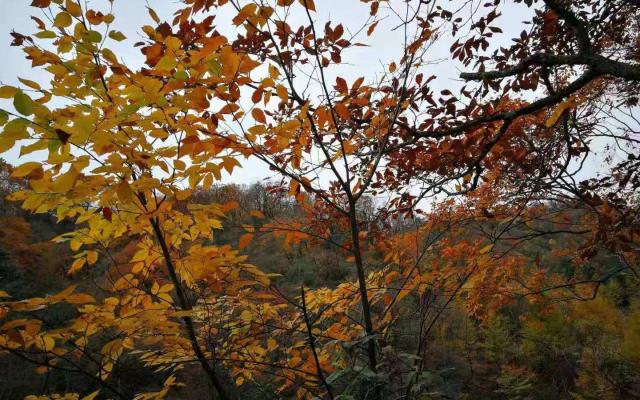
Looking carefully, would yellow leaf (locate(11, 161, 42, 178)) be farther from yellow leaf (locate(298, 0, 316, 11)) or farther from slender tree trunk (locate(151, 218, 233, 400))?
yellow leaf (locate(298, 0, 316, 11))

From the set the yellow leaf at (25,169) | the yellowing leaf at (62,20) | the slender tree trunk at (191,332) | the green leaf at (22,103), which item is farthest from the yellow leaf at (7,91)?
the slender tree trunk at (191,332)

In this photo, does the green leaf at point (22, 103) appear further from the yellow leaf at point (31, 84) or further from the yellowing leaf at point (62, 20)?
the yellowing leaf at point (62, 20)

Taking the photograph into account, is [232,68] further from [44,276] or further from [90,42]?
[44,276]

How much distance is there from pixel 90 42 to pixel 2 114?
2.16ft

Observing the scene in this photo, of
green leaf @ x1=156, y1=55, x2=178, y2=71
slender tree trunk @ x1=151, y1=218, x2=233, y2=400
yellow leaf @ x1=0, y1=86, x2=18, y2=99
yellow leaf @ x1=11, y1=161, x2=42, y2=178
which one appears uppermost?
green leaf @ x1=156, y1=55, x2=178, y2=71

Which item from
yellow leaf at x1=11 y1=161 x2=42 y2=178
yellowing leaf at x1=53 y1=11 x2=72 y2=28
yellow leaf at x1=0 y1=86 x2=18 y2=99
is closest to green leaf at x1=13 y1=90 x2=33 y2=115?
yellow leaf at x1=0 y1=86 x2=18 y2=99

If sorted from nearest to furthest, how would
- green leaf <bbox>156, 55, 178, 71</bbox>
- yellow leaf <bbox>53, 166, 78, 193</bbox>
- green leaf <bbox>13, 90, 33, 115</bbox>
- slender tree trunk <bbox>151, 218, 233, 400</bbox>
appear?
green leaf <bbox>13, 90, 33, 115</bbox>
yellow leaf <bbox>53, 166, 78, 193</bbox>
green leaf <bbox>156, 55, 178, 71</bbox>
slender tree trunk <bbox>151, 218, 233, 400</bbox>

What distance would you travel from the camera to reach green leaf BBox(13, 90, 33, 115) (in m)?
0.84

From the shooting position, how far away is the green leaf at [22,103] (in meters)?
0.84

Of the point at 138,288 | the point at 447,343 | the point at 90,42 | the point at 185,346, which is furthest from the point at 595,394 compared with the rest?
the point at 90,42

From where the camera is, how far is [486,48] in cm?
255

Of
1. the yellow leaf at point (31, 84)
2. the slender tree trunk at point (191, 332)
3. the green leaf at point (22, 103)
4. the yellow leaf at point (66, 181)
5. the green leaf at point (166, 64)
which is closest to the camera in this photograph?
the green leaf at point (22, 103)

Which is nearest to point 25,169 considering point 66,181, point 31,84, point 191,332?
point 66,181

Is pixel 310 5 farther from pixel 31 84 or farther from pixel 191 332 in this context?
pixel 191 332
